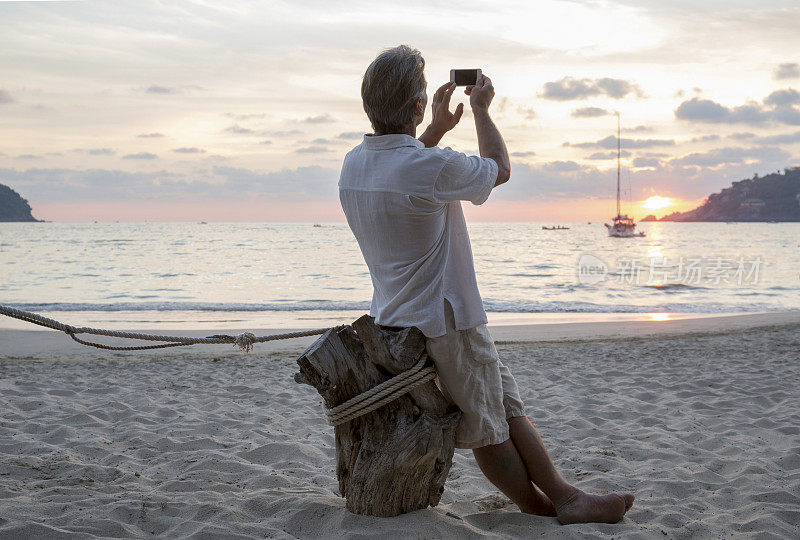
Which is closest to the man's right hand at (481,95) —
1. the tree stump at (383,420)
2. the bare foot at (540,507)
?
the tree stump at (383,420)

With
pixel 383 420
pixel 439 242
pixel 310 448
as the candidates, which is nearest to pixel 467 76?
pixel 439 242

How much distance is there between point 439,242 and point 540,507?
124cm

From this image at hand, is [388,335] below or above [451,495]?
above

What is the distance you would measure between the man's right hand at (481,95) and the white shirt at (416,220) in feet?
0.90

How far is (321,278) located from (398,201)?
797 inches

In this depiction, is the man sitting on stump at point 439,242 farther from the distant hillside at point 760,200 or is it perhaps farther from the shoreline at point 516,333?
the distant hillside at point 760,200

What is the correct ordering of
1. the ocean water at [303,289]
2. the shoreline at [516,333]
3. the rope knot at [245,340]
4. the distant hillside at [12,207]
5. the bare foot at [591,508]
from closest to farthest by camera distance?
the bare foot at [591,508] → the rope knot at [245,340] → the shoreline at [516,333] → the ocean water at [303,289] → the distant hillside at [12,207]

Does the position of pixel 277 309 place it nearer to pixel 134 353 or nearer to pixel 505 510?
pixel 134 353

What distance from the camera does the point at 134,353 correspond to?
24.2 ft

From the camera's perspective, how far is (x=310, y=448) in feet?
12.6

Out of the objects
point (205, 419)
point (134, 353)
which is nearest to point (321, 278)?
point (134, 353)

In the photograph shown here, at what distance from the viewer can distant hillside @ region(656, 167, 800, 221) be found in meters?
105

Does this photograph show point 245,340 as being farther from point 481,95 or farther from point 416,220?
point 481,95

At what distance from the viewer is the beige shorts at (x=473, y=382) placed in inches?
86.8
